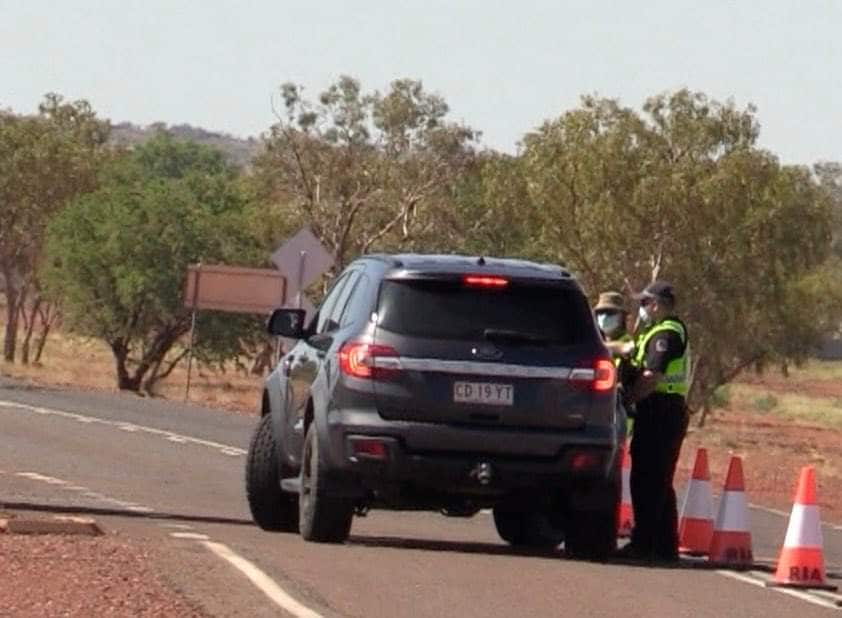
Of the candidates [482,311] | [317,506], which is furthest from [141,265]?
[482,311]

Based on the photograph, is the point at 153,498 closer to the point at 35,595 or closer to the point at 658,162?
the point at 35,595

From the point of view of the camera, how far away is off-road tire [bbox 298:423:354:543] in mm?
15508

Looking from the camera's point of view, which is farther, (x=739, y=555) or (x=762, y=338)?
(x=762, y=338)

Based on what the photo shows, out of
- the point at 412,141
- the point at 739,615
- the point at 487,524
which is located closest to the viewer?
the point at 739,615

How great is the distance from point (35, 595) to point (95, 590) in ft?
1.04

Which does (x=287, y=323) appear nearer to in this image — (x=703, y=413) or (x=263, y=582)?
(x=263, y=582)

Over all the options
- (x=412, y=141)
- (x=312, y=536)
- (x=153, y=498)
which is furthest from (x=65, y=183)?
(x=312, y=536)

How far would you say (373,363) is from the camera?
15109 millimetres

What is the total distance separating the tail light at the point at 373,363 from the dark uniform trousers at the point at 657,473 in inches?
86.0

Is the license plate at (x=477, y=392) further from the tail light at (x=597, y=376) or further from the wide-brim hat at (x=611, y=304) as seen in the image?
the wide-brim hat at (x=611, y=304)

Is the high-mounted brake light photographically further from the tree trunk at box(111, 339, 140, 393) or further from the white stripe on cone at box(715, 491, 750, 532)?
the tree trunk at box(111, 339, 140, 393)

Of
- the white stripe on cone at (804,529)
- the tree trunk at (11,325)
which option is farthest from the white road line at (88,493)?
the tree trunk at (11,325)

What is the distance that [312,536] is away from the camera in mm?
15867

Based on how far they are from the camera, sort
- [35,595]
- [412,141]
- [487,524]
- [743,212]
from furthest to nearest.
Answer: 1. [412,141]
2. [743,212]
3. [487,524]
4. [35,595]
